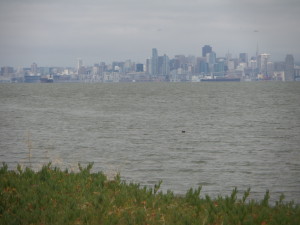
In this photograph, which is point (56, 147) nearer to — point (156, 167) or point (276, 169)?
point (156, 167)

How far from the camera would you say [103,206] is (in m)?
12.9

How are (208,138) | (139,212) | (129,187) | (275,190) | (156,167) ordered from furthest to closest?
Result: 1. (208,138)
2. (156,167)
3. (275,190)
4. (129,187)
5. (139,212)

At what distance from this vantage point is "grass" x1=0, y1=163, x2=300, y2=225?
1182cm

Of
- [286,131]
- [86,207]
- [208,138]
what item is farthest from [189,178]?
[286,131]

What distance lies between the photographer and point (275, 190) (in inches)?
902

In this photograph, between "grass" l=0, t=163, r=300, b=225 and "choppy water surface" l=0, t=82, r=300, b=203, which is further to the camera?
"choppy water surface" l=0, t=82, r=300, b=203

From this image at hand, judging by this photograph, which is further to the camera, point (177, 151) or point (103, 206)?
point (177, 151)

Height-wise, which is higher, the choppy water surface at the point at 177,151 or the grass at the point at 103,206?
the grass at the point at 103,206

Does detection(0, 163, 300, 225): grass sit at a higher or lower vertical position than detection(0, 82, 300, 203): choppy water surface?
higher

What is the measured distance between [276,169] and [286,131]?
23.1m

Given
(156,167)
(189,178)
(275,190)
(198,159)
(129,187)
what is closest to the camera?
(129,187)

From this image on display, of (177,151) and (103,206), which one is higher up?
(103,206)

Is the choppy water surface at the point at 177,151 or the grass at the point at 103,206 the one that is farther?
the choppy water surface at the point at 177,151

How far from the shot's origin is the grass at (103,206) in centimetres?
1182
